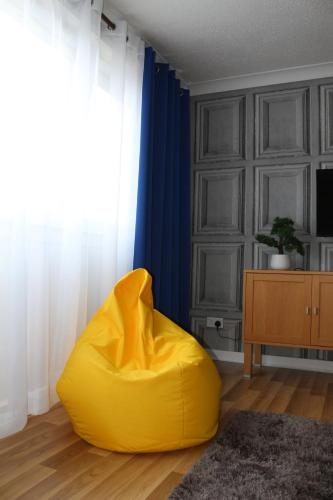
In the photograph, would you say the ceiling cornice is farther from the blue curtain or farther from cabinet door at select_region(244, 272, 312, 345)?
cabinet door at select_region(244, 272, 312, 345)

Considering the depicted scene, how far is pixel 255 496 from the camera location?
4.87ft

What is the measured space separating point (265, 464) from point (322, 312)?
151 centimetres

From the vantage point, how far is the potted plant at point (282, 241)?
3.22 meters

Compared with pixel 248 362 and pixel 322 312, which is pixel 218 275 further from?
pixel 322 312

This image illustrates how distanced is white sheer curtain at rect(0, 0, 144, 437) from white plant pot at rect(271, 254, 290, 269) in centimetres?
114

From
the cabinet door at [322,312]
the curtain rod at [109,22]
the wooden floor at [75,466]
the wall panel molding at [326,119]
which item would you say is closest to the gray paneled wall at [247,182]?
the wall panel molding at [326,119]

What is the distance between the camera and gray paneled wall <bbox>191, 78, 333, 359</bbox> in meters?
3.52

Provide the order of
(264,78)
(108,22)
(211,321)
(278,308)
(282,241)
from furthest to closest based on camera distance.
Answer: (211,321) < (264,78) < (282,241) < (278,308) < (108,22)

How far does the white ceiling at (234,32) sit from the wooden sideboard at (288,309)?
1.66 m

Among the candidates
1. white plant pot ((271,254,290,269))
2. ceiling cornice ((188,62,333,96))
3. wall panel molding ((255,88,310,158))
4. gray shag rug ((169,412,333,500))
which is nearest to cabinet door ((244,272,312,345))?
white plant pot ((271,254,290,269))

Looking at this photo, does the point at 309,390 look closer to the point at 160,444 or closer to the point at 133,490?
the point at 160,444

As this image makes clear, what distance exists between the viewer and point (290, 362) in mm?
3537

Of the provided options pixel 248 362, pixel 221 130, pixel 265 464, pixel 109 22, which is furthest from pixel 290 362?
pixel 109 22

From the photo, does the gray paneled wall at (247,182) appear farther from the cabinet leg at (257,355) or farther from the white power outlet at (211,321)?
the cabinet leg at (257,355)
